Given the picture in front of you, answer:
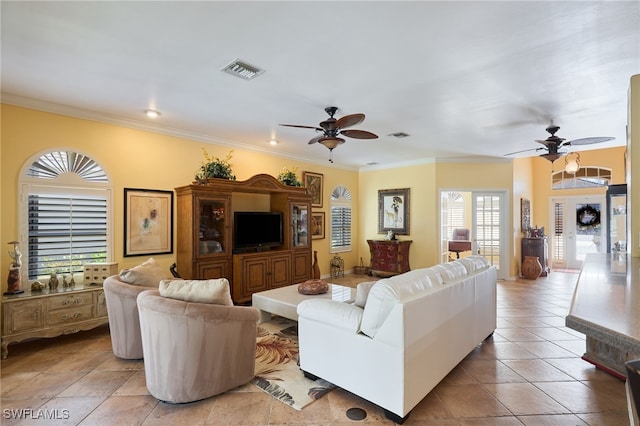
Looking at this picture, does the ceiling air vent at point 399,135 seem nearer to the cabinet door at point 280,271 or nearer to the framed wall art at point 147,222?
the cabinet door at point 280,271

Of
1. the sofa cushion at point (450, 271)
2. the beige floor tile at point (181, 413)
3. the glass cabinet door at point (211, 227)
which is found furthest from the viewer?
the glass cabinet door at point (211, 227)

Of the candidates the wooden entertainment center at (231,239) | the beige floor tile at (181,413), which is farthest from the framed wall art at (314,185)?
the beige floor tile at (181,413)

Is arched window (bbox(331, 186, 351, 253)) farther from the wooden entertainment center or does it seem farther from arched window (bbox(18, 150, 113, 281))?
arched window (bbox(18, 150, 113, 281))

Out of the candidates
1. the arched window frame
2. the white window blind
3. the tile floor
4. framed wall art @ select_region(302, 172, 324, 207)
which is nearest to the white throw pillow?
the tile floor

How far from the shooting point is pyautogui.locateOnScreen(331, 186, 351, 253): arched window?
7453 millimetres

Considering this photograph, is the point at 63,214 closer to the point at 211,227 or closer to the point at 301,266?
the point at 211,227

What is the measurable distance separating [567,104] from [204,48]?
392cm

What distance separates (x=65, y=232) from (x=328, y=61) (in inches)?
145

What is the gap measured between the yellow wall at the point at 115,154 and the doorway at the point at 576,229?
800cm

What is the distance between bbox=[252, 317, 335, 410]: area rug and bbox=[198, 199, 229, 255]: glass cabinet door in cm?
152

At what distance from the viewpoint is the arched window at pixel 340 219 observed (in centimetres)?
745

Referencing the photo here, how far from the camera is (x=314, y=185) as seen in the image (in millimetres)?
6918

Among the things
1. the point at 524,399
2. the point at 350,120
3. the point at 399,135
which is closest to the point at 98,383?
the point at 350,120

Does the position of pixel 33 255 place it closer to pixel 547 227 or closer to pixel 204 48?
pixel 204 48
